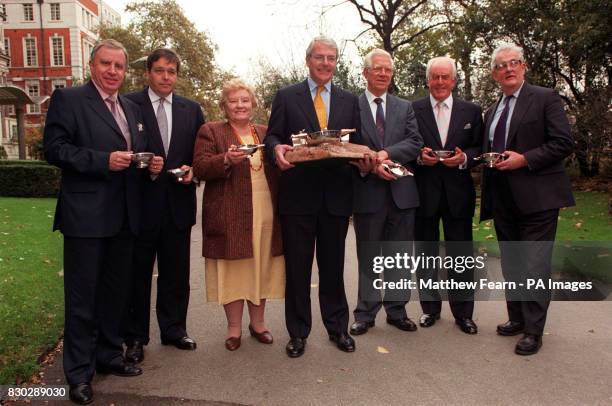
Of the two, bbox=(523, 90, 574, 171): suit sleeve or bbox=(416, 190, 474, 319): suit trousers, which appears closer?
bbox=(523, 90, 574, 171): suit sleeve

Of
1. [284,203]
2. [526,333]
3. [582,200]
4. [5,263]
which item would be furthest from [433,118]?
[582,200]

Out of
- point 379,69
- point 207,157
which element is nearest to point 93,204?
point 207,157

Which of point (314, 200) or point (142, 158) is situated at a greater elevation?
point (142, 158)

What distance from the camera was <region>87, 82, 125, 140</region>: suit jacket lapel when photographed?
408 cm

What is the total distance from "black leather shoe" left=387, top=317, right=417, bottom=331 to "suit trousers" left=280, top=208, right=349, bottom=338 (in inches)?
29.0

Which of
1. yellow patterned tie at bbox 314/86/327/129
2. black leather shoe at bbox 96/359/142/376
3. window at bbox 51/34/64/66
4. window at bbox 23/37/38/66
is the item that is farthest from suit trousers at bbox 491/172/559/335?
window at bbox 23/37/38/66

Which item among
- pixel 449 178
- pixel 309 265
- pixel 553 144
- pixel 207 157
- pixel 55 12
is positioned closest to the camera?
pixel 207 157

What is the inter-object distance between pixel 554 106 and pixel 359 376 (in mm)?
2982

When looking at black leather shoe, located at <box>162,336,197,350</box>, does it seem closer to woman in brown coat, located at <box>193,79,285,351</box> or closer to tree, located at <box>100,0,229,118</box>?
woman in brown coat, located at <box>193,79,285,351</box>

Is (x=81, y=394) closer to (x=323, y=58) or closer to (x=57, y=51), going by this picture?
(x=323, y=58)

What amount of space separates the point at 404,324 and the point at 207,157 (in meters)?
2.53

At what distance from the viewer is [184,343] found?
193 inches

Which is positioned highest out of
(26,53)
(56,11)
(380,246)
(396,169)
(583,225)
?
(56,11)

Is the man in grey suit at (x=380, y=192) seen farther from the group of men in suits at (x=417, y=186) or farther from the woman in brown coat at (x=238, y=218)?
the woman in brown coat at (x=238, y=218)
